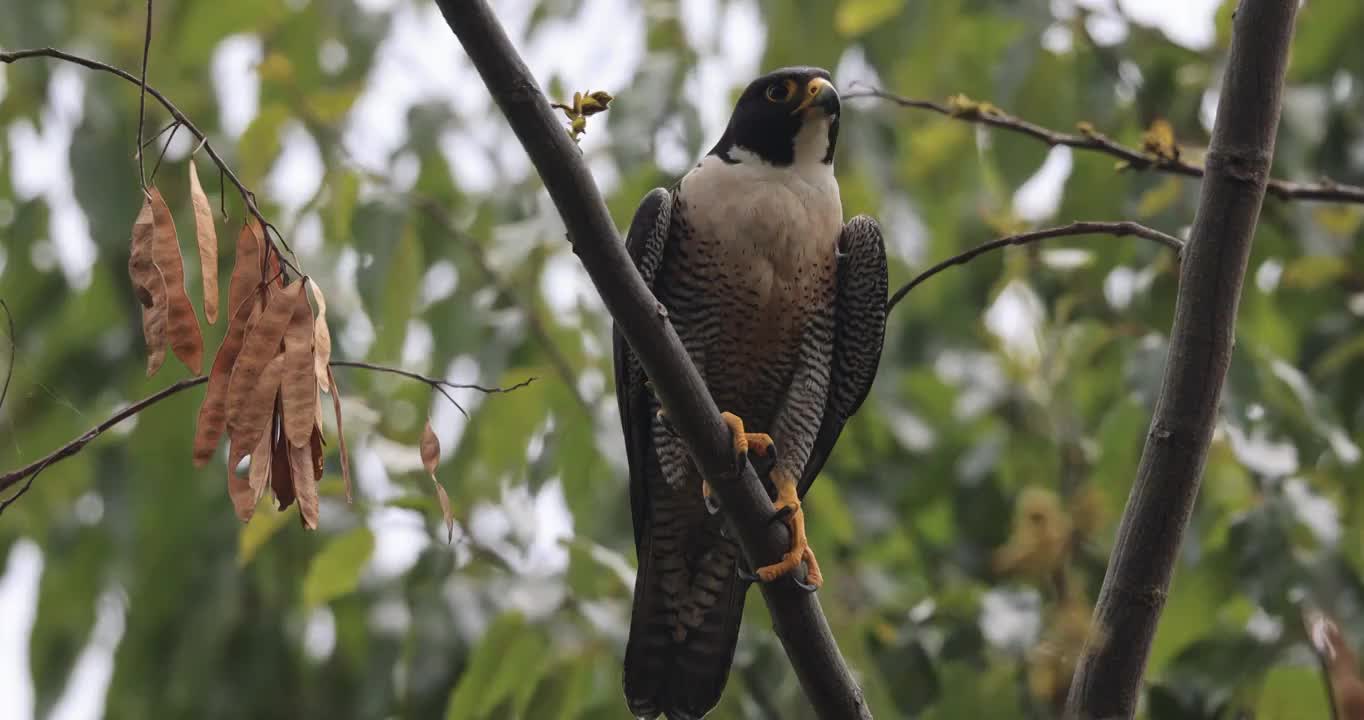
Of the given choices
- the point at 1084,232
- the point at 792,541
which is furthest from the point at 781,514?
the point at 1084,232

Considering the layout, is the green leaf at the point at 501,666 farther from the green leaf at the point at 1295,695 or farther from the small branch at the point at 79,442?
the green leaf at the point at 1295,695

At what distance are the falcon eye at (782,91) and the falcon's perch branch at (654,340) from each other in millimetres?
1411

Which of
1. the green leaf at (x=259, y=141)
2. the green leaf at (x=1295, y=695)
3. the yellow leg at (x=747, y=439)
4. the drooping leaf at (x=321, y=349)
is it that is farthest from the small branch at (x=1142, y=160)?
the green leaf at (x=259, y=141)

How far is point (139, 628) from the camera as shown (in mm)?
4426

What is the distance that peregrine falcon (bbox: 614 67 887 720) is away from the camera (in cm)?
366

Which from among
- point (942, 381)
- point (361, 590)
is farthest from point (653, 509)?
point (942, 381)

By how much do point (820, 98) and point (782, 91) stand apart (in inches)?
4.8

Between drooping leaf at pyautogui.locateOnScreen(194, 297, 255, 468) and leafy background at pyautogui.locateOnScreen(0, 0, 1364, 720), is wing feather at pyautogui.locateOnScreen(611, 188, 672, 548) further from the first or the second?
drooping leaf at pyautogui.locateOnScreen(194, 297, 255, 468)

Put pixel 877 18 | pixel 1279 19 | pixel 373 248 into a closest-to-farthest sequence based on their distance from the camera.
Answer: pixel 1279 19 → pixel 373 248 → pixel 877 18

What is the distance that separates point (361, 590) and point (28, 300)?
1.48 metres

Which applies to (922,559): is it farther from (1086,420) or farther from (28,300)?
(28,300)

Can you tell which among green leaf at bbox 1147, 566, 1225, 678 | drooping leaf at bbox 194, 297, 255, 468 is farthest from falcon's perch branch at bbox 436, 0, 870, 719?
green leaf at bbox 1147, 566, 1225, 678

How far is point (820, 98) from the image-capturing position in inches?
148

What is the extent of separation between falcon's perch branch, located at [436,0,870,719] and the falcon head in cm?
135
